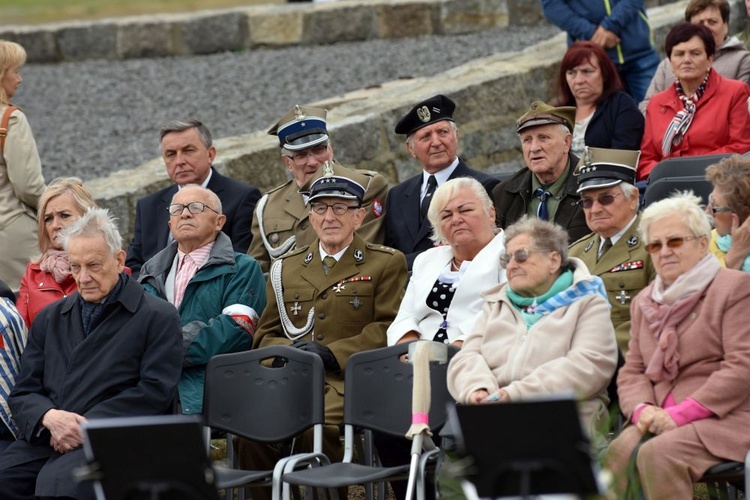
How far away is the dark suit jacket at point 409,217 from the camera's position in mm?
7422

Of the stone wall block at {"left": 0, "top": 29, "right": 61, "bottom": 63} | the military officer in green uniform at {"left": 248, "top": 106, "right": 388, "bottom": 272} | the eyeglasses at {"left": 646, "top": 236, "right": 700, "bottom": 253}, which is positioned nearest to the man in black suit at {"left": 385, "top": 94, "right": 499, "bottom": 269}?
the military officer in green uniform at {"left": 248, "top": 106, "right": 388, "bottom": 272}

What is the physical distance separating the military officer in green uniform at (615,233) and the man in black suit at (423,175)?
112 centimetres

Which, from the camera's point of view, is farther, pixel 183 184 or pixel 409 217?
pixel 183 184

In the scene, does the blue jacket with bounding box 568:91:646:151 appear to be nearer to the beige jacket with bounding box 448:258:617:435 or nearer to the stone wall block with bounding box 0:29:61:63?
the beige jacket with bounding box 448:258:617:435

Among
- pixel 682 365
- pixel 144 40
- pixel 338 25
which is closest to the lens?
pixel 682 365

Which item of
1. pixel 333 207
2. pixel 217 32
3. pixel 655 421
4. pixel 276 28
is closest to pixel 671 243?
pixel 655 421

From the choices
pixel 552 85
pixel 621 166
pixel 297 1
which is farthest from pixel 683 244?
pixel 297 1

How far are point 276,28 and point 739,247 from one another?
11.6 m

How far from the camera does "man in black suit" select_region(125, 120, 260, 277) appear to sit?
26.0 feet

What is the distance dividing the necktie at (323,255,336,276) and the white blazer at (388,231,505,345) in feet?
1.54

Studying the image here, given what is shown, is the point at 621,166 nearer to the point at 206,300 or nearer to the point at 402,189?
the point at 402,189

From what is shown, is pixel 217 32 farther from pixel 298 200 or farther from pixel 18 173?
pixel 298 200

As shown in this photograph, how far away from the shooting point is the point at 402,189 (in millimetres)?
7629

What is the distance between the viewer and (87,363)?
6.24 meters
